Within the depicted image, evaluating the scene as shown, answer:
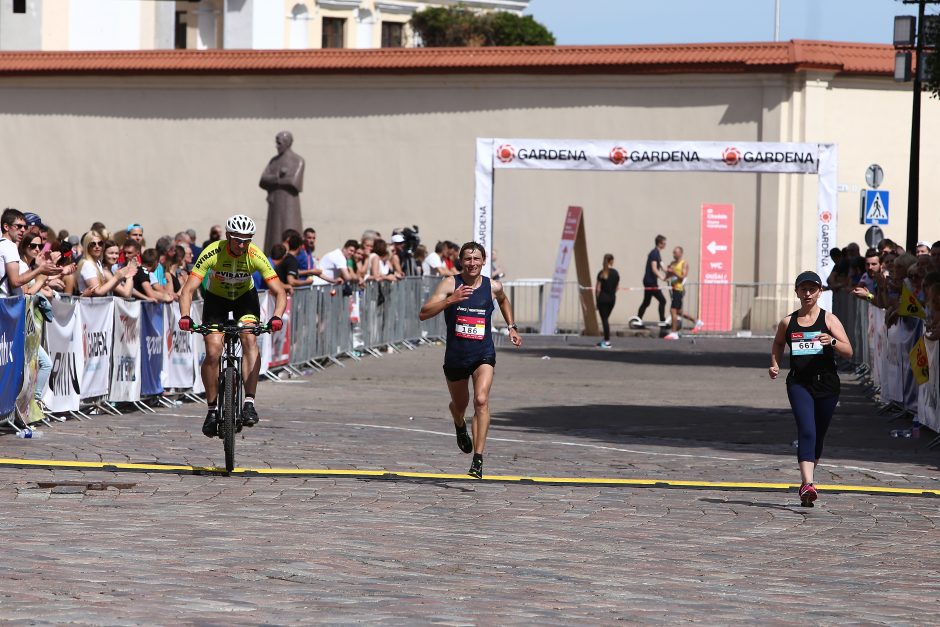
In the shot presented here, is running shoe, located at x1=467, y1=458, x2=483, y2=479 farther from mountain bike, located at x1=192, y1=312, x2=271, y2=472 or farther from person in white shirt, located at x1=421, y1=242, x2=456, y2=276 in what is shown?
person in white shirt, located at x1=421, y1=242, x2=456, y2=276

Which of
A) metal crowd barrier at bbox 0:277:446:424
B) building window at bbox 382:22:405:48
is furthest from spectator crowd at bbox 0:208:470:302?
building window at bbox 382:22:405:48

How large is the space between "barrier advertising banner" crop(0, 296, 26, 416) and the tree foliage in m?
77.9

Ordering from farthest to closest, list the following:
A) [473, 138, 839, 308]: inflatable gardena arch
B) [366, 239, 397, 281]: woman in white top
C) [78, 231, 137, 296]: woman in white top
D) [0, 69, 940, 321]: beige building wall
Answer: [0, 69, 940, 321]: beige building wall
[473, 138, 839, 308]: inflatable gardena arch
[366, 239, 397, 281]: woman in white top
[78, 231, 137, 296]: woman in white top

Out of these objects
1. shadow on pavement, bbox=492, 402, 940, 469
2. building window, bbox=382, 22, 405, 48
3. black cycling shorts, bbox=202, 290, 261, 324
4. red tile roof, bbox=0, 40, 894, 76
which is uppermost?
building window, bbox=382, 22, 405, 48

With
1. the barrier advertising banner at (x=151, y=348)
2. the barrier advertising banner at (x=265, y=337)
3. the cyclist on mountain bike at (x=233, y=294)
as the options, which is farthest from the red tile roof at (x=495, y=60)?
the cyclist on mountain bike at (x=233, y=294)

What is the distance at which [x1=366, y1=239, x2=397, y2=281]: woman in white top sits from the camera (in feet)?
94.6

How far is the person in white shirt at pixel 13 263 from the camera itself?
50.9 ft

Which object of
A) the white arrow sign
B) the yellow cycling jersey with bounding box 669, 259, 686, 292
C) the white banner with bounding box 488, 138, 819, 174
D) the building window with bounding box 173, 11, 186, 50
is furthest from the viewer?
the building window with bounding box 173, 11, 186, 50

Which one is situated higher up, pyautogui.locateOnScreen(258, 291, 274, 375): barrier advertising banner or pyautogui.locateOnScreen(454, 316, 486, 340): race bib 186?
pyautogui.locateOnScreen(454, 316, 486, 340): race bib 186

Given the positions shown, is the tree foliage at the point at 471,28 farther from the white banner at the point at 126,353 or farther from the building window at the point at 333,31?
the white banner at the point at 126,353

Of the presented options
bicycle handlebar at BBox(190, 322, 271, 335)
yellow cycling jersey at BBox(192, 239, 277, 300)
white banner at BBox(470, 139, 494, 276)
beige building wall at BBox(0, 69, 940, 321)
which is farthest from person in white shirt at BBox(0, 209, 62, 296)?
beige building wall at BBox(0, 69, 940, 321)

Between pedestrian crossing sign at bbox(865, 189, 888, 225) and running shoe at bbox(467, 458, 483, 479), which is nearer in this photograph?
running shoe at bbox(467, 458, 483, 479)

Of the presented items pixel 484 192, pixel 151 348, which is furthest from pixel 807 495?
pixel 484 192

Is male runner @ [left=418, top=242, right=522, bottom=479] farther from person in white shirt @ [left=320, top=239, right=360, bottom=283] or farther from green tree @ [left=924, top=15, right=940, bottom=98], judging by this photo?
green tree @ [left=924, top=15, right=940, bottom=98]
